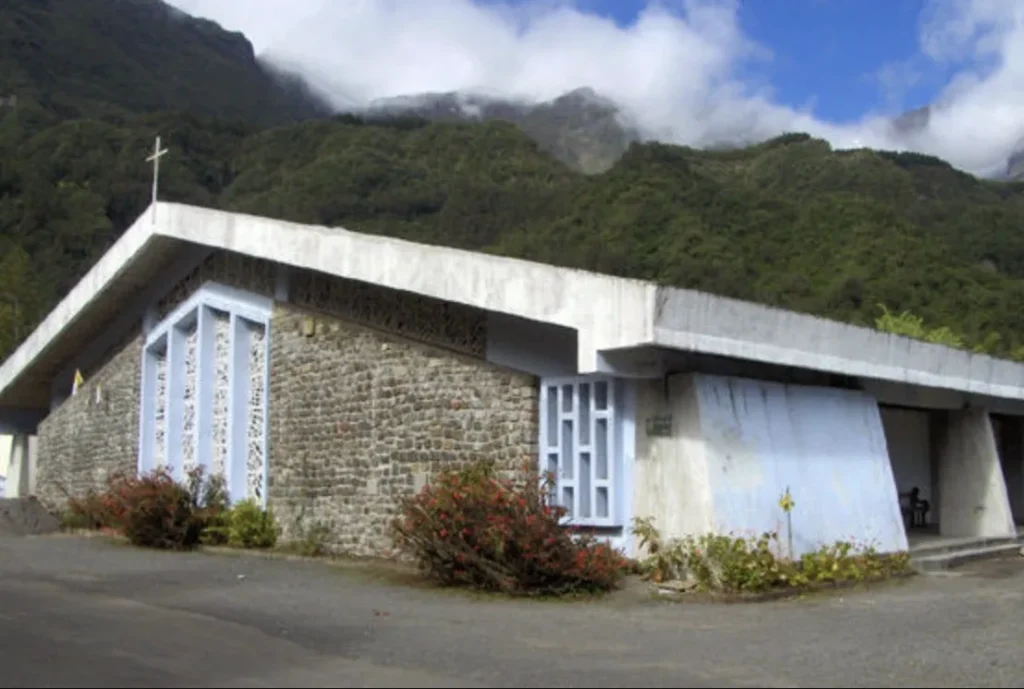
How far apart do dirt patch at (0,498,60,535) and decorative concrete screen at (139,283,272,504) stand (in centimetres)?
314

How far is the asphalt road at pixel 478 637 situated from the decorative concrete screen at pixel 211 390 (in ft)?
16.9

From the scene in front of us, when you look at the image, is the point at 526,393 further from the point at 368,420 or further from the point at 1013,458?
the point at 1013,458

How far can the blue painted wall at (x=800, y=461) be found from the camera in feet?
36.7

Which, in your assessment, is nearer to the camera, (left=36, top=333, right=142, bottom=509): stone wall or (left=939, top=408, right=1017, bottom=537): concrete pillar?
(left=939, top=408, right=1017, bottom=537): concrete pillar

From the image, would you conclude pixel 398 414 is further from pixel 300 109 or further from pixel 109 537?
pixel 300 109

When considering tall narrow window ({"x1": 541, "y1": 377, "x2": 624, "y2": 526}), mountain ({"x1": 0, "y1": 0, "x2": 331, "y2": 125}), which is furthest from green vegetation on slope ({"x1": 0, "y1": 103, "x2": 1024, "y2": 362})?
mountain ({"x1": 0, "y1": 0, "x2": 331, "y2": 125})

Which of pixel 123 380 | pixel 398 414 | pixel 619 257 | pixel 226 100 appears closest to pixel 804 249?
pixel 619 257

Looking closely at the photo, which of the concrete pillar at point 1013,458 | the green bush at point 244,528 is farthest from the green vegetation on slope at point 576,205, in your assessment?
the green bush at point 244,528

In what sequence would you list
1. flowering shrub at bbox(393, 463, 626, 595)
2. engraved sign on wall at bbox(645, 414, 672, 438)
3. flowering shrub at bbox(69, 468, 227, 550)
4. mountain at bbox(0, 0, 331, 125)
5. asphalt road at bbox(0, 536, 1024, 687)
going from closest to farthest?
asphalt road at bbox(0, 536, 1024, 687) → flowering shrub at bbox(393, 463, 626, 595) → engraved sign on wall at bbox(645, 414, 672, 438) → flowering shrub at bbox(69, 468, 227, 550) → mountain at bbox(0, 0, 331, 125)

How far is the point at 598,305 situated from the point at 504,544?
2348 mm

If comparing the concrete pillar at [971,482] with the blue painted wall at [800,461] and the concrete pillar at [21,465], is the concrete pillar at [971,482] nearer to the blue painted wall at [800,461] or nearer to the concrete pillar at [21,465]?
the blue painted wall at [800,461]

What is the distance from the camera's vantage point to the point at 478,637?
8.42 metres

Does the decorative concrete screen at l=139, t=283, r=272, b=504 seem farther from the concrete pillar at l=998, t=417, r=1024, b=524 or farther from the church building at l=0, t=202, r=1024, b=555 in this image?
the concrete pillar at l=998, t=417, r=1024, b=524

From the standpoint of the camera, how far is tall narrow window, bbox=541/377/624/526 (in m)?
11.8
